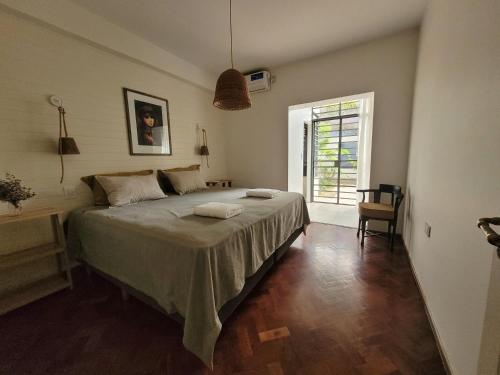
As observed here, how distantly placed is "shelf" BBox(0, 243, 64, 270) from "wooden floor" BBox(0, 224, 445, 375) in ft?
1.35

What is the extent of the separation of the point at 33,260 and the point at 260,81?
3.84 metres

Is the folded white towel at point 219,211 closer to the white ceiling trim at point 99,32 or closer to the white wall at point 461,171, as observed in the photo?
the white wall at point 461,171

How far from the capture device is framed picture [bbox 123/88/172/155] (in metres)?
2.76

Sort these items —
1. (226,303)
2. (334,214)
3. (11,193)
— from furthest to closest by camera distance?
(334,214), (11,193), (226,303)

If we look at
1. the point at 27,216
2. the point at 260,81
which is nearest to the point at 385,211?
the point at 260,81

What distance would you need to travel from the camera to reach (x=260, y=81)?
3.58 metres

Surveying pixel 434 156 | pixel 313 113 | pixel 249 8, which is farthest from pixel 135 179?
pixel 313 113

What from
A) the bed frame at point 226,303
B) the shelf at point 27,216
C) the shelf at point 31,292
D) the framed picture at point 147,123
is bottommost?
the shelf at point 31,292

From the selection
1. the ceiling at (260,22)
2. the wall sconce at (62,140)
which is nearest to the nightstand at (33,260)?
the wall sconce at (62,140)

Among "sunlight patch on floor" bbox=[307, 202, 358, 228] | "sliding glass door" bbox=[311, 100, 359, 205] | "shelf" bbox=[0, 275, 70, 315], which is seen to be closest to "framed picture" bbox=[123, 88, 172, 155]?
"shelf" bbox=[0, 275, 70, 315]

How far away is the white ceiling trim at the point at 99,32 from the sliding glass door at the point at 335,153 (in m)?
3.45

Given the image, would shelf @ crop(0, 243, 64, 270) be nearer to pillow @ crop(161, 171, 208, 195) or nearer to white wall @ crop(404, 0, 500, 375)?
pillow @ crop(161, 171, 208, 195)

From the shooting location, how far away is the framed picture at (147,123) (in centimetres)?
276

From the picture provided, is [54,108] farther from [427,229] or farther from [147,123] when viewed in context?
[427,229]
